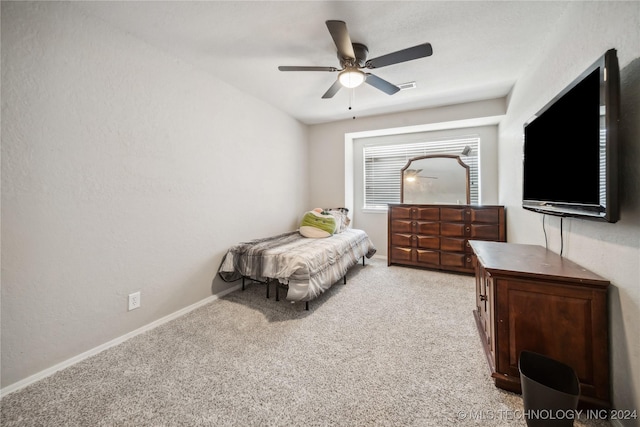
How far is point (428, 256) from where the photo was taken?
3.51 meters

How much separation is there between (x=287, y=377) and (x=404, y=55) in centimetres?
241

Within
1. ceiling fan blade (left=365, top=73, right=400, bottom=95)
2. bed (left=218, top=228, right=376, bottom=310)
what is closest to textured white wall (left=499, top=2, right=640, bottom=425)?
ceiling fan blade (left=365, top=73, right=400, bottom=95)

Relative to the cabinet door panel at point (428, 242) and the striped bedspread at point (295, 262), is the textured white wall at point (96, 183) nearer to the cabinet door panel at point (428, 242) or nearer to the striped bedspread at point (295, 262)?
the striped bedspread at point (295, 262)

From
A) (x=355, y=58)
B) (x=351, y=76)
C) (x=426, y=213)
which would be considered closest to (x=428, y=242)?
(x=426, y=213)

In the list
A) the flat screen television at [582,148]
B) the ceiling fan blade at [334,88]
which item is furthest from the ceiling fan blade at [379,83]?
the flat screen television at [582,148]

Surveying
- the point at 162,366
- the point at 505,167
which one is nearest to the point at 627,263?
the point at 505,167

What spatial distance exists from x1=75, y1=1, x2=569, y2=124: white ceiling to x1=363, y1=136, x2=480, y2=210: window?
3.43 feet

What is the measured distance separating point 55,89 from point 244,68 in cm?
148

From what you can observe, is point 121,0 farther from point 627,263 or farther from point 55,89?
point 627,263

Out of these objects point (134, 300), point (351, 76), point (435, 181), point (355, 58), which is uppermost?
point (355, 58)

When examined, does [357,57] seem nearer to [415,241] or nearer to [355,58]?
[355,58]

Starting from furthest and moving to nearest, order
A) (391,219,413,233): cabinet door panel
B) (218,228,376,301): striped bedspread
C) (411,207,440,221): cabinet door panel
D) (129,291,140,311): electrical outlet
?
(391,219,413,233): cabinet door panel, (411,207,440,221): cabinet door panel, (218,228,376,301): striped bedspread, (129,291,140,311): electrical outlet

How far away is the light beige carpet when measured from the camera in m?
1.21

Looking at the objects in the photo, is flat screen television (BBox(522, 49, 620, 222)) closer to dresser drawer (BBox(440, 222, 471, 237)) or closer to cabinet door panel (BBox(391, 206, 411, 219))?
dresser drawer (BBox(440, 222, 471, 237))
